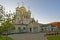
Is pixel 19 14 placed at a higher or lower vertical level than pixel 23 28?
higher

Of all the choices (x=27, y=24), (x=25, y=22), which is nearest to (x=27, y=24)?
(x=27, y=24)

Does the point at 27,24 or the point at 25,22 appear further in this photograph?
the point at 25,22

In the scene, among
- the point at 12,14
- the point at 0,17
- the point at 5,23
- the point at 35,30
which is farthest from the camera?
the point at 35,30

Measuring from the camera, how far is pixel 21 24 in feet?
204

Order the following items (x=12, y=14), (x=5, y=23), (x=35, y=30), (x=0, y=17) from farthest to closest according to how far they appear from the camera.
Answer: (x=35, y=30), (x=12, y=14), (x=5, y=23), (x=0, y=17)

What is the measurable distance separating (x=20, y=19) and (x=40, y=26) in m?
7.68

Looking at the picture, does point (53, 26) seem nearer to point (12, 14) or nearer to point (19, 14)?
point (19, 14)

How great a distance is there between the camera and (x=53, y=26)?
6506 centimetres

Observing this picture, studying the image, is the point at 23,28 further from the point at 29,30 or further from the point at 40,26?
the point at 40,26

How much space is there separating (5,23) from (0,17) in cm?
188

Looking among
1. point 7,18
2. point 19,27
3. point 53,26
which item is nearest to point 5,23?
point 7,18

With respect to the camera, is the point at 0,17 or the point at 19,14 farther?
the point at 19,14

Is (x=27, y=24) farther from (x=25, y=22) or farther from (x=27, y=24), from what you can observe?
(x=25, y=22)

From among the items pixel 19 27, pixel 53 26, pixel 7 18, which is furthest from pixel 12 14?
pixel 53 26
